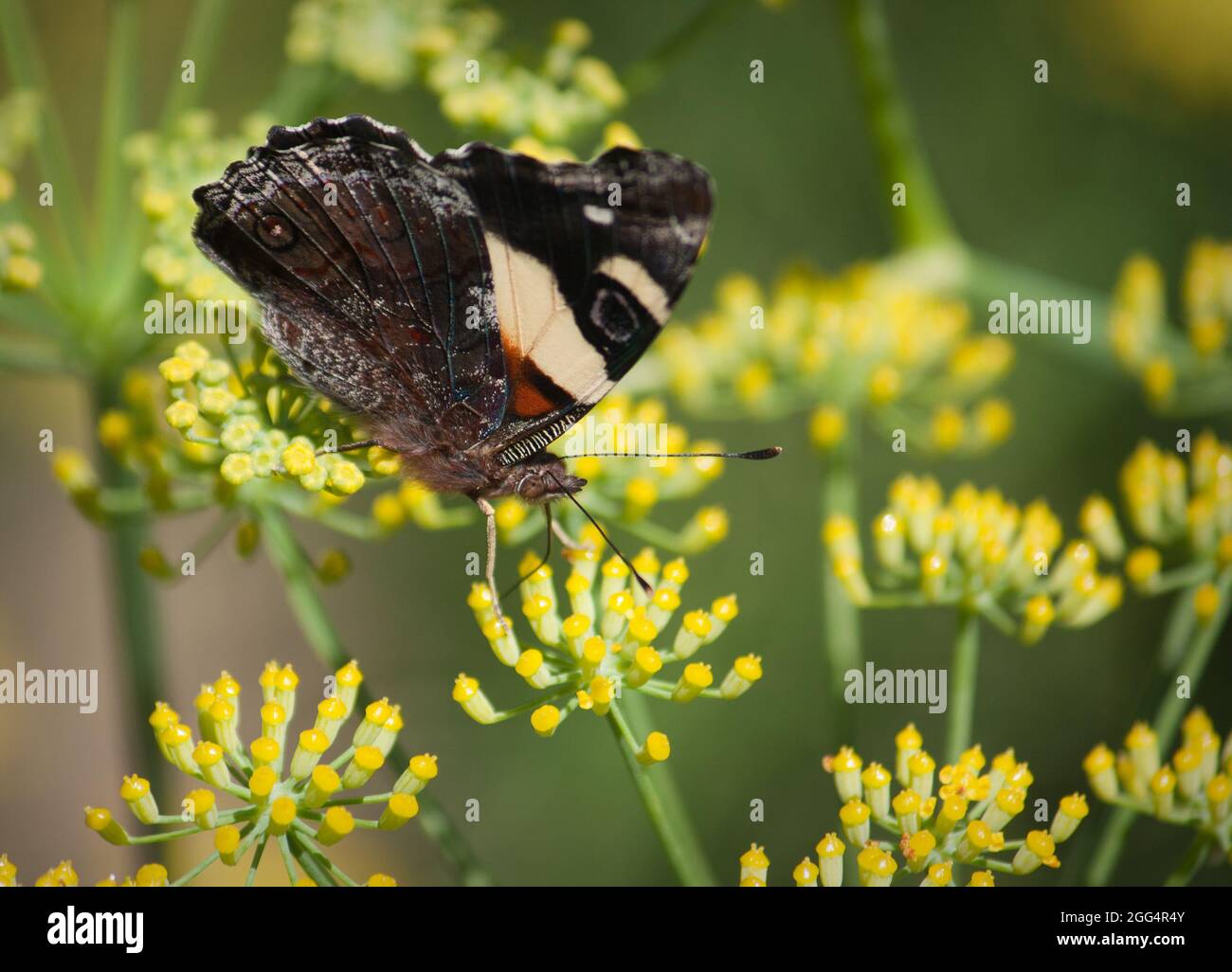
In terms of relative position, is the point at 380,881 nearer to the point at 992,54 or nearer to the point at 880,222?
the point at 880,222

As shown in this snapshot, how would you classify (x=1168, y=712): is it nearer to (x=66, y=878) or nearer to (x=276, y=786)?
(x=276, y=786)

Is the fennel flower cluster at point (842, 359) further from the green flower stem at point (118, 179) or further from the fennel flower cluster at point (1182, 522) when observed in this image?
the green flower stem at point (118, 179)

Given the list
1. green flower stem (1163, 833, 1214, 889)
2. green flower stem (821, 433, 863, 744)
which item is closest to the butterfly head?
green flower stem (821, 433, 863, 744)

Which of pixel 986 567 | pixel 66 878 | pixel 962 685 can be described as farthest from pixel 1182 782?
pixel 66 878

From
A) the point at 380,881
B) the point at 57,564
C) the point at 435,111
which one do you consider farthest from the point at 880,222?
the point at 57,564

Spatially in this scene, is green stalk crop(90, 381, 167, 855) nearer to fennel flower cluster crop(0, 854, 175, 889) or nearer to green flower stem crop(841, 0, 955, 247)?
fennel flower cluster crop(0, 854, 175, 889)
